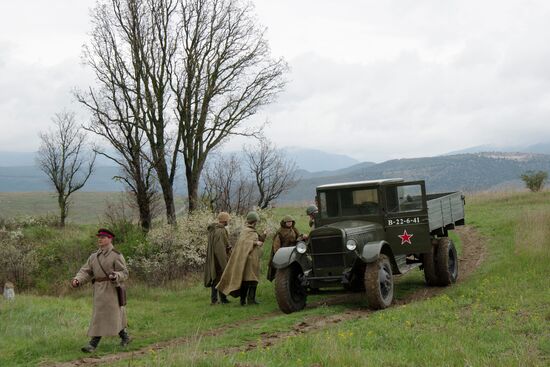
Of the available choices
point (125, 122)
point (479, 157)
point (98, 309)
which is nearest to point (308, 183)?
point (479, 157)

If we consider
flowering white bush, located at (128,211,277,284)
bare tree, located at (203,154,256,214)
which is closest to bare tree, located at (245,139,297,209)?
bare tree, located at (203,154,256,214)

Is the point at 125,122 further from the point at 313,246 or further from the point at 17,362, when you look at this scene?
the point at 17,362

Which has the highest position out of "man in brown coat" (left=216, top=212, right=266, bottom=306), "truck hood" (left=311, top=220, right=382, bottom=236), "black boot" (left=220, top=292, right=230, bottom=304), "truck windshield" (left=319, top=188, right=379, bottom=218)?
"truck windshield" (left=319, top=188, right=379, bottom=218)

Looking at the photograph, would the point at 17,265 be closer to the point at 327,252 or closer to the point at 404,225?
the point at 327,252

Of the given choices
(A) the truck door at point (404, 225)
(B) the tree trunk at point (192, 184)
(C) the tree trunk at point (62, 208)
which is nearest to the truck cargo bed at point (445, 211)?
(A) the truck door at point (404, 225)

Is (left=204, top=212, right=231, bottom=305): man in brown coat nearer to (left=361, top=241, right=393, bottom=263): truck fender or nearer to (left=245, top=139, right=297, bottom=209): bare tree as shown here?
(left=361, top=241, right=393, bottom=263): truck fender

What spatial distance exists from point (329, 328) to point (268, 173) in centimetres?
2030

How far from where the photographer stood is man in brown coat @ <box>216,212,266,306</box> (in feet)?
41.0

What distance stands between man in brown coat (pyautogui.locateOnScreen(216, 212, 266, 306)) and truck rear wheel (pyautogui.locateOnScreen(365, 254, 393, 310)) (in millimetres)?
2763

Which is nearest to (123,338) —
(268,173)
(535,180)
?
(268,173)

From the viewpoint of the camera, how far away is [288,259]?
1127 centimetres

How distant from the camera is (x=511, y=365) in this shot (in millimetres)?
6027

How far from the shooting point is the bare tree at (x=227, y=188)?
2411 centimetres

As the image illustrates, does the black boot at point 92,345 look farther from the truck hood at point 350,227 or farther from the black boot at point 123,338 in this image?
the truck hood at point 350,227
